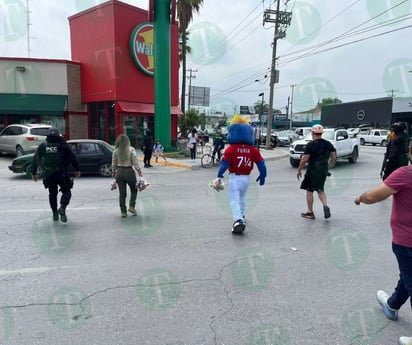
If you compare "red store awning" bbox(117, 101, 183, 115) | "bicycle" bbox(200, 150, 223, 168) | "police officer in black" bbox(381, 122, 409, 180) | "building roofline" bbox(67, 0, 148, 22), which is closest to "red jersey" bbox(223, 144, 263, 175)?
"police officer in black" bbox(381, 122, 409, 180)

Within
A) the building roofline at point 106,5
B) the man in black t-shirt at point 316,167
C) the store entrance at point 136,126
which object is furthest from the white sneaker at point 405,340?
the building roofline at point 106,5

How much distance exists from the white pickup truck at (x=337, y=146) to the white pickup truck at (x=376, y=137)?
64.3ft

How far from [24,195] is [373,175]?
1190 centimetres

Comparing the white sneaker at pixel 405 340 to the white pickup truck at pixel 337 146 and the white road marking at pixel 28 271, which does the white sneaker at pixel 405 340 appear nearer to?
the white road marking at pixel 28 271

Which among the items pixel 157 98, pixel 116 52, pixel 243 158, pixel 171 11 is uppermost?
pixel 171 11

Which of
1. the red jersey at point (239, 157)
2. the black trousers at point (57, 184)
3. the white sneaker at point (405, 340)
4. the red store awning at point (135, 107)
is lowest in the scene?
the white sneaker at point (405, 340)

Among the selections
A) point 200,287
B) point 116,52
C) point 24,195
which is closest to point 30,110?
point 116,52

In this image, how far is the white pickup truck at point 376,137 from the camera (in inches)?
1343

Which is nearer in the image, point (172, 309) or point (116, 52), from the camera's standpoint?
point (172, 309)

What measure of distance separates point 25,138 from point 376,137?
32.4 meters

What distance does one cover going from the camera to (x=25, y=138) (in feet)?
49.5

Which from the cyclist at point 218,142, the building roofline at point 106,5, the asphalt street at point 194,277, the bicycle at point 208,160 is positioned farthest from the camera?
the building roofline at point 106,5

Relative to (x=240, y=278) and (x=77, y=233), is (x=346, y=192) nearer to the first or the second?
(x=240, y=278)

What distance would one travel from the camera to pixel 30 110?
70.3ft
